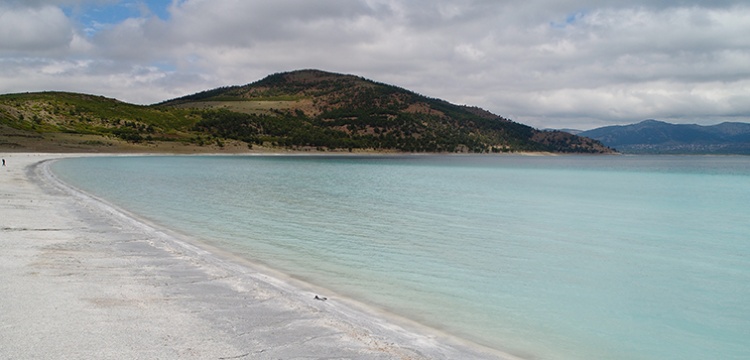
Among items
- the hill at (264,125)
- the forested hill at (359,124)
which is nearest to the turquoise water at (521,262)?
the hill at (264,125)

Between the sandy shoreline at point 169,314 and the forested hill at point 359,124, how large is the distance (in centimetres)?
11737

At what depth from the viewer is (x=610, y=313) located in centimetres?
869

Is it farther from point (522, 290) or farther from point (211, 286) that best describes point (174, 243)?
point (522, 290)

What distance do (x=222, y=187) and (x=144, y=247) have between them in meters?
22.5

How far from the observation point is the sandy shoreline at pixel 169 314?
211 inches

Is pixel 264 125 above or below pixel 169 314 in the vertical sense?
above

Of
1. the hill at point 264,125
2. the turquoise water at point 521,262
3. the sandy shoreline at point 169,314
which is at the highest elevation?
the hill at point 264,125

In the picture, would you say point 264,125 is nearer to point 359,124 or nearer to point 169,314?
point 359,124

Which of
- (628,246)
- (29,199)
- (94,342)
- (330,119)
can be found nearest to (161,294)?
(94,342)

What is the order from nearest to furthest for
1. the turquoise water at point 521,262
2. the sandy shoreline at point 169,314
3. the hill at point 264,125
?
the sandy shoreline at point 169,314 → the turquoise water at point 521,262 → the hill at point 264,125

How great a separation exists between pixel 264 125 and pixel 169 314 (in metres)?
138

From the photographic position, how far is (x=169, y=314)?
645 centimetres

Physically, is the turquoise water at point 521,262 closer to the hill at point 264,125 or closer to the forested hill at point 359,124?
the hill at point 264,125

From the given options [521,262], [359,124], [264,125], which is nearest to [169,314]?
[521,262]
